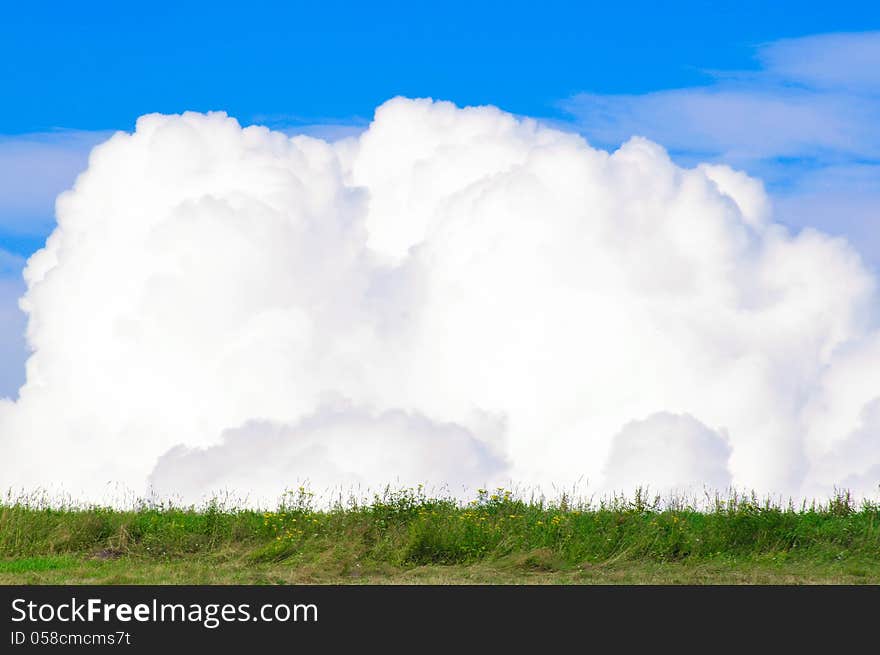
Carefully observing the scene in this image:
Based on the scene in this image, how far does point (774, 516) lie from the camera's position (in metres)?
17.6

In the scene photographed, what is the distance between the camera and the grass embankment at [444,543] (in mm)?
15195

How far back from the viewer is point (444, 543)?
16500 millimetres

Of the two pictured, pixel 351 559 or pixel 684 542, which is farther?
pixel 684 542

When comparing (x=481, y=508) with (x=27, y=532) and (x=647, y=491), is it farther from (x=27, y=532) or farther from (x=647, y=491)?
(x=27, y=532)

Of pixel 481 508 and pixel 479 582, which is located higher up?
pixel 481 508

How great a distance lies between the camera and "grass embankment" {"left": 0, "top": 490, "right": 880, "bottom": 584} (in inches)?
598

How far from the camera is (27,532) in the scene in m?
17.4
